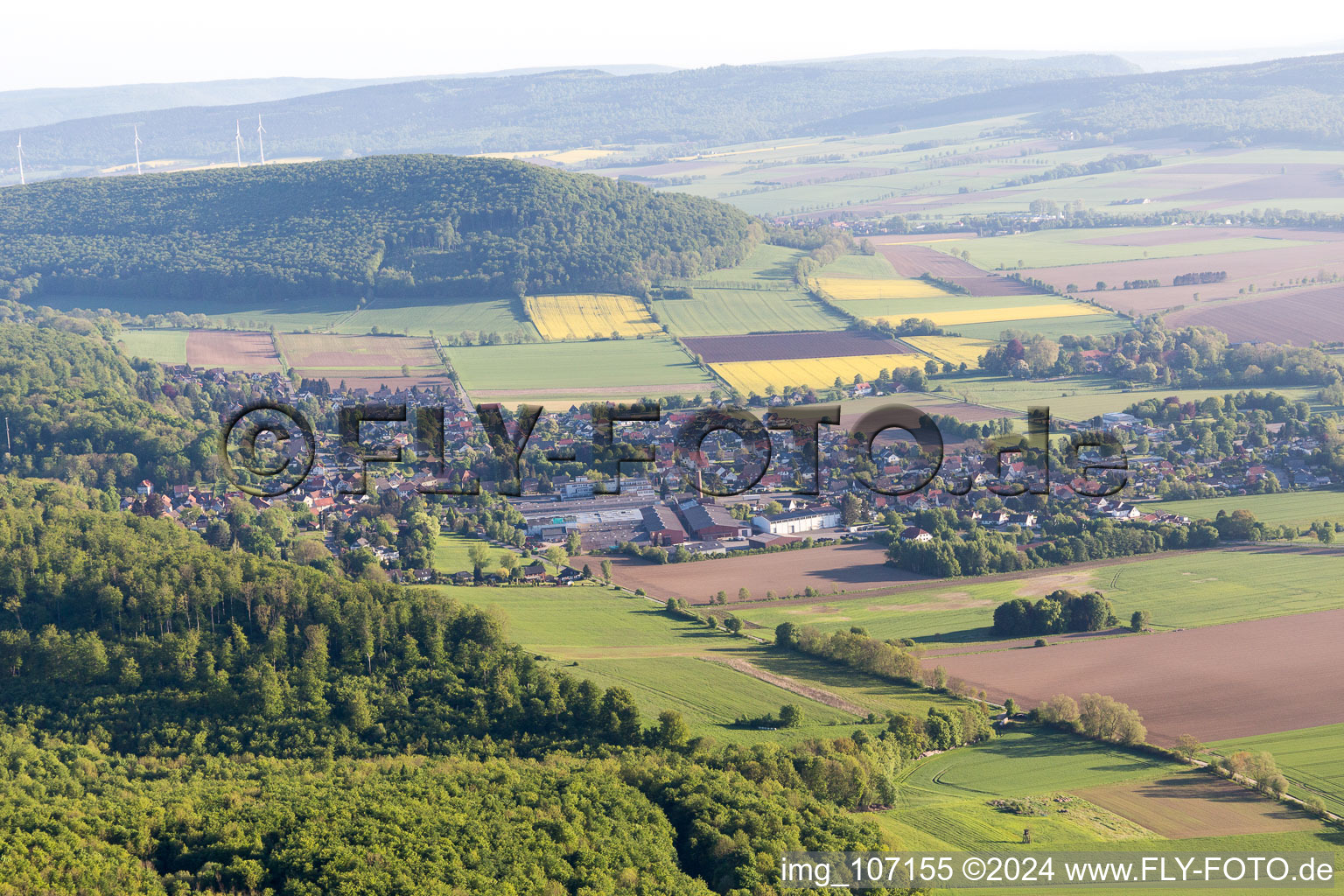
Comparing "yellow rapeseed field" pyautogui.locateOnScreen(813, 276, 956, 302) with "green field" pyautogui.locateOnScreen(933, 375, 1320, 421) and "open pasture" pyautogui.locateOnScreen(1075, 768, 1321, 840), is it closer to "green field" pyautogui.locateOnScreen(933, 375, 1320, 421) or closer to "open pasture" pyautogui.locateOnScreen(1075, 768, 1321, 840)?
"green field" pyautogui.locateOnScreen(933, 375, 1320, 421)

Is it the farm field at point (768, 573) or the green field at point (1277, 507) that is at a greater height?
the green field at point (1277, 507)

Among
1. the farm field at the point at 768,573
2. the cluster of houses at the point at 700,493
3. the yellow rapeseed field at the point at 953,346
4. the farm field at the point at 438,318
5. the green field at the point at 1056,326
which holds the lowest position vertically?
the farm field at the point at 768,573

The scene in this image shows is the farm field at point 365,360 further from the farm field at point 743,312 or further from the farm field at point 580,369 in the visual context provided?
the farm field at point 743,312

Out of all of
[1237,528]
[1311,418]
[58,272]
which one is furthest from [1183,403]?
[58,272]

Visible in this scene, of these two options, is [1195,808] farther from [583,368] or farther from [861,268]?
[861,268]

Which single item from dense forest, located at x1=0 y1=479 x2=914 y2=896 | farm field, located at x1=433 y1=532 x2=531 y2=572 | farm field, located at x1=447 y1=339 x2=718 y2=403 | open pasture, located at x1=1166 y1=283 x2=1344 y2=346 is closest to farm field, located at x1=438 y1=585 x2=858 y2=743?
dense forest, located at x1=0 y1=479 x2=914 y2=896

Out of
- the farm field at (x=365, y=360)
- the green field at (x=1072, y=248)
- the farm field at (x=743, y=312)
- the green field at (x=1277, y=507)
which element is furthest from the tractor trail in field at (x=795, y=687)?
the green field at (x=1072, y=248)

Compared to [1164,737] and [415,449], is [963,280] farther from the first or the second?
[1164,737]
